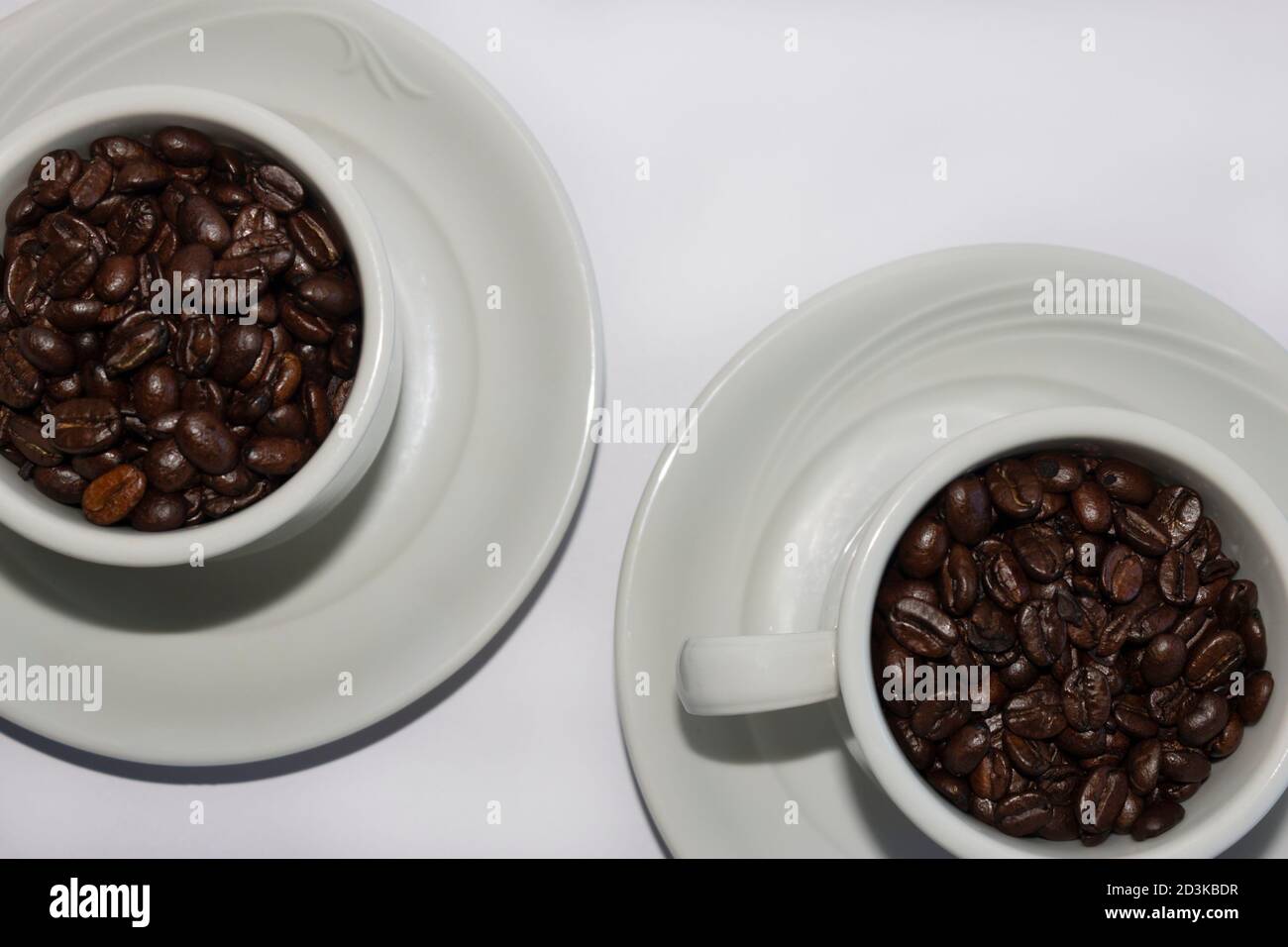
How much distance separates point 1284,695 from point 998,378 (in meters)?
0.35

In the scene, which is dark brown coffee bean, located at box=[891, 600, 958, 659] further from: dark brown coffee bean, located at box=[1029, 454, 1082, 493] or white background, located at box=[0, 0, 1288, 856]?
white background, located at box=[0, 0, 1288, 856]

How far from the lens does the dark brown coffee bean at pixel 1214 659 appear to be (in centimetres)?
84

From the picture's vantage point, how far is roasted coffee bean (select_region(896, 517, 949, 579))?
0.84 meters

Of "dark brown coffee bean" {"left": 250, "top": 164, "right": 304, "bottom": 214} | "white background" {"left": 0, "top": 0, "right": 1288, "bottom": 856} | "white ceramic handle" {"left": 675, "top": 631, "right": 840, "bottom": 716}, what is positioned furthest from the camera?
"white background" {"left": 0, "top": 0, "right": 1288, "bottom": 856}

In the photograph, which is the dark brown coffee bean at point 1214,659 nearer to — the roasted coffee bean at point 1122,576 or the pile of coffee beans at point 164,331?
the roasted coffee bean at point 1122,576

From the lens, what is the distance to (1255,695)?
2.75 feet

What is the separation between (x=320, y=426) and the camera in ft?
2.84

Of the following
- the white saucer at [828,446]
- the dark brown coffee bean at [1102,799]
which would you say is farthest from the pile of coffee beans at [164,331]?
the dark brown coffee bean at [1102,799]

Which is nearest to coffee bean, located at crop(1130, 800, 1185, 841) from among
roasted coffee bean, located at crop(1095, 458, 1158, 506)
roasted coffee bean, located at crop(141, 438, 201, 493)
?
roasted coffee bean, located at crop(1095, 458, 1158, 506)

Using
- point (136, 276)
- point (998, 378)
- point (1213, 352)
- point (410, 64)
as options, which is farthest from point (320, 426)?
point (1213, 352)

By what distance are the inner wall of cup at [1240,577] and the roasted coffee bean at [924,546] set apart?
0.02 m

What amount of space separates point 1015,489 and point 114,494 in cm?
70

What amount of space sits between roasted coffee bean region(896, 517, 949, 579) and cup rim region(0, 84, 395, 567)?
1.41 feet

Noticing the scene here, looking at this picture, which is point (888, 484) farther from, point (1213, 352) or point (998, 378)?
point (1213, 352)
